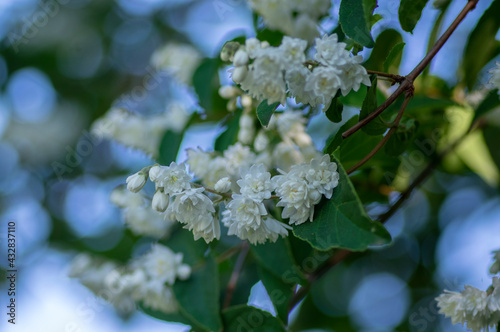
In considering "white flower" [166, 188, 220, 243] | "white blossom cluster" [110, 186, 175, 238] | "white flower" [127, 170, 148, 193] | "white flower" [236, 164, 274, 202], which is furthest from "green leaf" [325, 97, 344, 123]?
"white blossom cluster" [110, 186, 175, 238]

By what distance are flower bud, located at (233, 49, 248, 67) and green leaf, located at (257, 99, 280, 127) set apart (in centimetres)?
10

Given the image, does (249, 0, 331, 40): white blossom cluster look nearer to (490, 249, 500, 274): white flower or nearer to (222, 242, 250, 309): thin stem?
(222, 242, 250, 309): thin stem

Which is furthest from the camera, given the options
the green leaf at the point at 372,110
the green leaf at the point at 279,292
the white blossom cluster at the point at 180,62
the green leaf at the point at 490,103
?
the white blossom cluster at the point at 180,62

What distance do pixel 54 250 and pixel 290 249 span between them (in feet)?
6.53

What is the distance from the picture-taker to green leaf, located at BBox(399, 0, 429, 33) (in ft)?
3.03

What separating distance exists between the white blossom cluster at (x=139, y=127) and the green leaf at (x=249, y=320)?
0.68 meters

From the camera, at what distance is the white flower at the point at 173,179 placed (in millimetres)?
852

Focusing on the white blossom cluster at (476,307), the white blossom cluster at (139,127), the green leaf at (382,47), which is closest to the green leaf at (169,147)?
the white blossom cluster at (139,127)

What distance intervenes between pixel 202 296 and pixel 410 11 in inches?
33.7

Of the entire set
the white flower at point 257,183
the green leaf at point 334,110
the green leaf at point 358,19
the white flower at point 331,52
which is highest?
the green leaf at point 358,19

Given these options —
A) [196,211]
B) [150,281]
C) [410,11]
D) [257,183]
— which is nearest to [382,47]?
[410,11]

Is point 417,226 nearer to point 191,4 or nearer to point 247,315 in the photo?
point 247,315

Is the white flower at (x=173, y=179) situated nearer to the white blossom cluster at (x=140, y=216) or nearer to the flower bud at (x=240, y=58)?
the flower bud at (x=240, y=58)

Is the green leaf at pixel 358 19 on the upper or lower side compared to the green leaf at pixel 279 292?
upper
